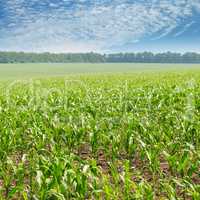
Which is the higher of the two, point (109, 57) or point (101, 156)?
point (101, 156)

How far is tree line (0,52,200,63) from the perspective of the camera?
129 metres

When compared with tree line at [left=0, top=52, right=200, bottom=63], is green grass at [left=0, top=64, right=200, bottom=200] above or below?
above

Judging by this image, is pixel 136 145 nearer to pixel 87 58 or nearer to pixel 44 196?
pixel 44 196

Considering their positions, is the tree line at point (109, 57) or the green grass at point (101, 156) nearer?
the green grass at point (101, 156)

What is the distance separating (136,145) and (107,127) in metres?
1.28

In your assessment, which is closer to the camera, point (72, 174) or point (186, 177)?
point (72, 174)

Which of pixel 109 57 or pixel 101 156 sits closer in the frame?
pixel 101 156

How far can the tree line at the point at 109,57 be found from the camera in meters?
129

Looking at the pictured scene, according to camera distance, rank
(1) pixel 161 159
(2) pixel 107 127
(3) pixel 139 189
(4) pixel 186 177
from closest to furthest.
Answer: (3) pixel 139 189 < (4) pixel 186 177 < (1) pixel 161 159 < (2) pixel 107 127

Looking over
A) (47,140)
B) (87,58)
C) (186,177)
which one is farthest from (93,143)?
(87,58)

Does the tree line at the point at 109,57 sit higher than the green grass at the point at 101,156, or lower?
lower

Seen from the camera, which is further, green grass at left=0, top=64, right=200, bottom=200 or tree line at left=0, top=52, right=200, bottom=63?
tree line at left=0, top=52, right=200, bottom=63

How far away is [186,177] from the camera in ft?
16.3

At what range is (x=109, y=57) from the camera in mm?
133750
